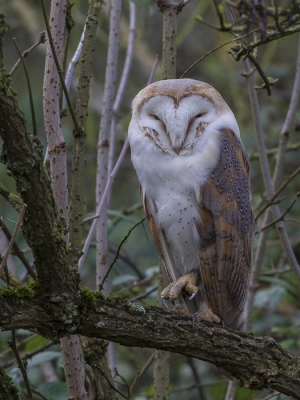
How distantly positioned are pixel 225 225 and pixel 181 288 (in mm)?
389

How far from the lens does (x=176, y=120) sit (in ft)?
8.39

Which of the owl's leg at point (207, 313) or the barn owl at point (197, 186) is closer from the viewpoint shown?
the barn owl at point (197, 186)

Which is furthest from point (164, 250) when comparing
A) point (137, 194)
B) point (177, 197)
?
point (137, 194)

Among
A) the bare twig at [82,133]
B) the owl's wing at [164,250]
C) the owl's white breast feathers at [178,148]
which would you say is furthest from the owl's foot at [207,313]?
the bare twig at [82,133]

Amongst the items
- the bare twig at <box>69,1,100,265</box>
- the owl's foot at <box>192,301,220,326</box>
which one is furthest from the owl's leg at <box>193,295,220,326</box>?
the bare twig at <box>69,1,100,265</box>

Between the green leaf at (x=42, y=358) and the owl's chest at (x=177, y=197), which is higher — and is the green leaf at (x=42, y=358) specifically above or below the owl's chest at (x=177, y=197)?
below

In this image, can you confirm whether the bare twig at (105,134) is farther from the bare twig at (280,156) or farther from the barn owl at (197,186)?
the bare twig at (280,156)

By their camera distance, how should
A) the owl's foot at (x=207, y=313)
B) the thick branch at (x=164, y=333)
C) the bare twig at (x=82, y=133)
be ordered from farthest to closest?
1. the owl's foot at (x=207, y=313)
2. the bare twig at (x=82, y=133)
3. the thick branch at (x=164, y=333)

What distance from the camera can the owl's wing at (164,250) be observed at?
9.46 feet

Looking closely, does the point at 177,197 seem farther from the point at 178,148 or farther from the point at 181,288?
the point at 181,288

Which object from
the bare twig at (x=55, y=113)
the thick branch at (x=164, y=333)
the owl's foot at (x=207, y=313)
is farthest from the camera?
the owl's foot at (x=207, y=313)

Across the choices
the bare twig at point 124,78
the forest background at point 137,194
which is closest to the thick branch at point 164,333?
the forest background at point 137,194

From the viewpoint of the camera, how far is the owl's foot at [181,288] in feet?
9.11

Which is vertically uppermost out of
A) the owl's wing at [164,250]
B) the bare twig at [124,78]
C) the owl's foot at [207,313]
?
the bare twig at [124,78]
